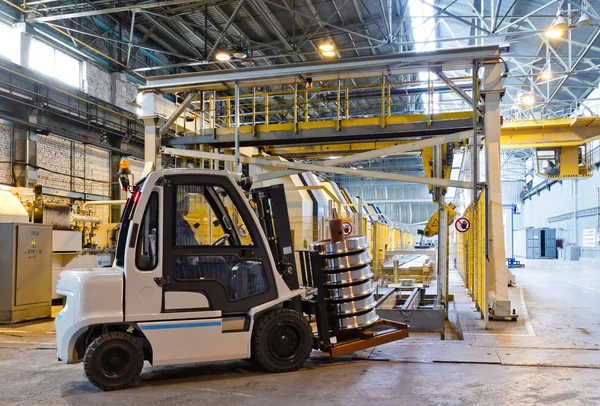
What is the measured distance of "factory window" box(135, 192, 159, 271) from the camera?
506 cm

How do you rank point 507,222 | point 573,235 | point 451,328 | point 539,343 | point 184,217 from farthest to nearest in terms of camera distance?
point 573,235, point 507,222, point 451,328, point 539,343, point 184,217

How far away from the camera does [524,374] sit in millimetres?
5383

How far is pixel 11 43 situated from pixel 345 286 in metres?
13.9

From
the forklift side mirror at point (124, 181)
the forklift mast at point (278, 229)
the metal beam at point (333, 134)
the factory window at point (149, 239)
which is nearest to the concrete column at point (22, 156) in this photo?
the metal beam at point (333, 134)

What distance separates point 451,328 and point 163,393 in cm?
646

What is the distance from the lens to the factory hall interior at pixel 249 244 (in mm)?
5020

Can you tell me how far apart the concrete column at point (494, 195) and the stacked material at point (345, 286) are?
11.5 feet

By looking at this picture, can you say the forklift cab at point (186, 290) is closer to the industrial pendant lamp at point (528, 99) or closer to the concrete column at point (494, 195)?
the concrete column at point (494, 195)

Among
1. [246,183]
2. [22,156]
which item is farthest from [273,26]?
[246,183]

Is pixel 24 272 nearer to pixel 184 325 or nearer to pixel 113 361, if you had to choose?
pixel 113 361

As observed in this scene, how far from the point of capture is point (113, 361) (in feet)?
16.4

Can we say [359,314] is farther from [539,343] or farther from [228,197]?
[539,343]

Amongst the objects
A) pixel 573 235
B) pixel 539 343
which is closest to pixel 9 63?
pixel 539 343

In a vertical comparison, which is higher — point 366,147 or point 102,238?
point 366,147
